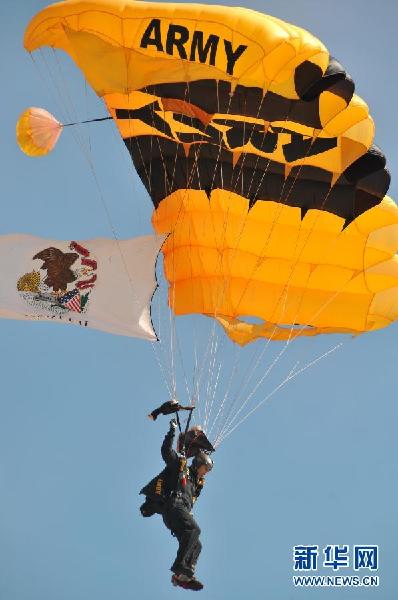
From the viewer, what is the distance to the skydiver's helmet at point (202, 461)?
17.2 m

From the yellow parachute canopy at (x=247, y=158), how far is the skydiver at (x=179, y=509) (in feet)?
11.1

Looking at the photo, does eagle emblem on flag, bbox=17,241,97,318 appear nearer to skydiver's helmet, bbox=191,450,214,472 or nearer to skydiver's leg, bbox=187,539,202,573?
skydiver's helmet, bbox=191,450,214,472

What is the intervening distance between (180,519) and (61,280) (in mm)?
4495

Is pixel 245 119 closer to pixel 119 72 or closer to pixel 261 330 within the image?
pixel 119 72

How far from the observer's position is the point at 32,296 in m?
18.7

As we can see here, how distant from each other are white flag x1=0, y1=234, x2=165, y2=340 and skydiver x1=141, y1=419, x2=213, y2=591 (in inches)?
79.9

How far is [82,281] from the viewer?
1891 centimetres

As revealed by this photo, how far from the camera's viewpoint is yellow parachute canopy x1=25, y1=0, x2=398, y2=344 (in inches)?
651

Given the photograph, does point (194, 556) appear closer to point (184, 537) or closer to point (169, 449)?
point (184, 537)

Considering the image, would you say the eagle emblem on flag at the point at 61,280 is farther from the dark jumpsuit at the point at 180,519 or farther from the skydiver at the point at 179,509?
the dark jumpsuit at the point at 180,519

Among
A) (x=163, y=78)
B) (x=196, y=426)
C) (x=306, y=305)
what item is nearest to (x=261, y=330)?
(x=306, y=305)

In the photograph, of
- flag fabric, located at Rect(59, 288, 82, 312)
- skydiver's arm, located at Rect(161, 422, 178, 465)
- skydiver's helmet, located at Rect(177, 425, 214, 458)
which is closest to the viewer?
skydiver's arm, located at Rect(161, 422, 178, 465)

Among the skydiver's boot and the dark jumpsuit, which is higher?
the dark jumpsuit

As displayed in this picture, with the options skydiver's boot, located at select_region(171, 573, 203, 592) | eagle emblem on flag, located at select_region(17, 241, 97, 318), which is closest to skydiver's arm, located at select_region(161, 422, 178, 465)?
skydiver's boot, located at select_region(171, 573, 203, 592)
